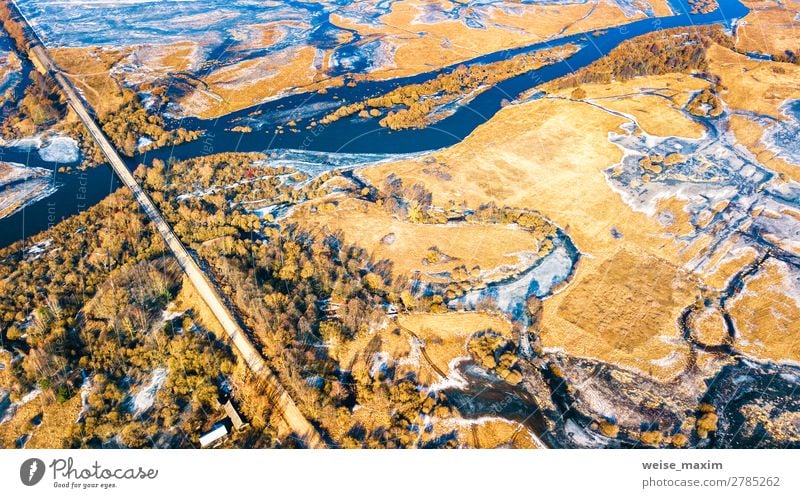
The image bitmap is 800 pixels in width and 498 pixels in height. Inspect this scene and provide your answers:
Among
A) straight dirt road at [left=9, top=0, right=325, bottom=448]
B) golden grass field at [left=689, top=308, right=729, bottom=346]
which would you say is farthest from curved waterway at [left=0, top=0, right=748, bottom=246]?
golden grass field at [left=689, top=308, right=729, bottom=346]

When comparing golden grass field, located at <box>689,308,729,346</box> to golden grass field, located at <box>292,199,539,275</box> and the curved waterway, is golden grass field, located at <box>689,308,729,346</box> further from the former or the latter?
the curved waterway

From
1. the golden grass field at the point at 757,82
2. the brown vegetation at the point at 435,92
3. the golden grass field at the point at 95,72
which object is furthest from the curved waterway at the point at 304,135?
the golden grass field at the point at 757,82

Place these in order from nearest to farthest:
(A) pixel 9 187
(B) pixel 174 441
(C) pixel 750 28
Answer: (B) pixel 174 441 → (A) pixel 9 187 → (C) pixel 750 28

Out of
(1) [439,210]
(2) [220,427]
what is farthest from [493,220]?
(2) [220,427]

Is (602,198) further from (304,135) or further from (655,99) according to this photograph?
(304,135)

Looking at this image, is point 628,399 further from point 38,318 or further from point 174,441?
point 38,318

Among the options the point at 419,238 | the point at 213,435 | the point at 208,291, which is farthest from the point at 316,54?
the point at 213,435
